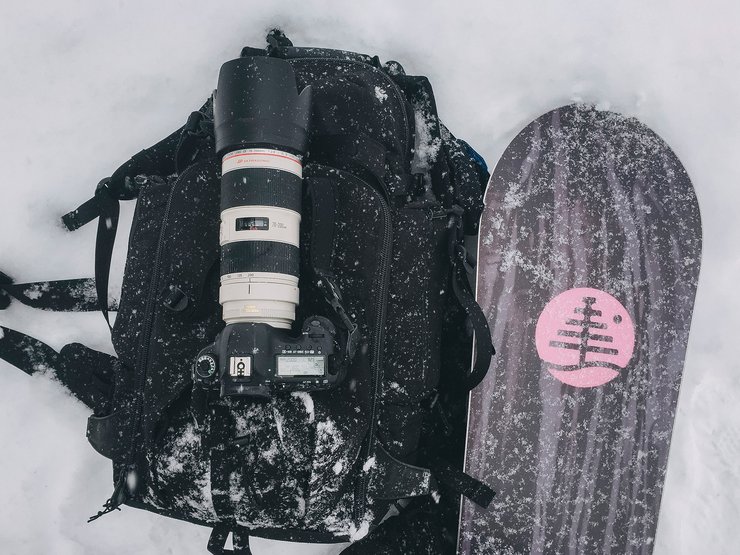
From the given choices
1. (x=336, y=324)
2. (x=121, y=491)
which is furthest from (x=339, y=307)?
(x=121, y=491)

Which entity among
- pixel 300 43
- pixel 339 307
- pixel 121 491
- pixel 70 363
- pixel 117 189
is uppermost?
pixel 300 43

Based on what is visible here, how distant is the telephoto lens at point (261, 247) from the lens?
1.00 metres

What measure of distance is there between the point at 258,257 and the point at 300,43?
0.81 m

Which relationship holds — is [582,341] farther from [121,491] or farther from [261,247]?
[121,491]

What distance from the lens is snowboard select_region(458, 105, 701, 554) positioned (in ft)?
4.65

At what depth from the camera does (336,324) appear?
1117 mm

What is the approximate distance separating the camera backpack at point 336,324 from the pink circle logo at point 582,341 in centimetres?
22

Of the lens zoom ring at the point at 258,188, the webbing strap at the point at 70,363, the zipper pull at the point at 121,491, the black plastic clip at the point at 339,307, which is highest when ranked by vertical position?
the lens zoom ring at the point at 258,188

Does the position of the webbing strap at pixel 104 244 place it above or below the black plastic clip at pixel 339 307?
above

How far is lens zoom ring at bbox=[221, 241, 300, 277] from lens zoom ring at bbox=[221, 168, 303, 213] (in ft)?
0.25

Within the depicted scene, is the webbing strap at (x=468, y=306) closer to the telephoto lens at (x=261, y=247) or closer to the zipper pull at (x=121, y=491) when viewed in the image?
the telephoto lens at (x=261, y=247)

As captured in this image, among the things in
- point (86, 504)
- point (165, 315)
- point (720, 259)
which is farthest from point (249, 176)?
point (720, 259)

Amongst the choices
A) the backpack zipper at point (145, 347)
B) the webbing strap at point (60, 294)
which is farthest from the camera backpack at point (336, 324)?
the webbing strap at point (60, 294)

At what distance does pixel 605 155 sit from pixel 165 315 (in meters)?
1.12
